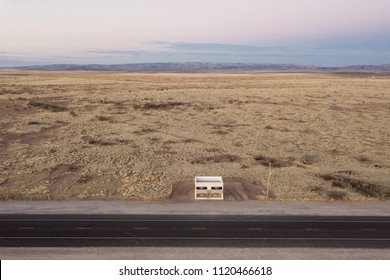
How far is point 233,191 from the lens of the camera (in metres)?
37.9

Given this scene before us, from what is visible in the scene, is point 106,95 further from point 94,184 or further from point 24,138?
point 94,184

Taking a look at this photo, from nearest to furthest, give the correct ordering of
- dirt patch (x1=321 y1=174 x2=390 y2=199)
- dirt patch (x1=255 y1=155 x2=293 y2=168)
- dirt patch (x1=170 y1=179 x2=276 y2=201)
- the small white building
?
the small white building
dirt patch (x1=170 y1=179 x2=276 y2=201)
dirt patch (x1=321 y1=174 x2=390 y2=199)
dirt patch (x1=255 y1=155 x2=293 y2=168)

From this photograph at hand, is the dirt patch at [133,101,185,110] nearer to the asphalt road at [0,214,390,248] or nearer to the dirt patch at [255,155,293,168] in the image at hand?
the dirt patch at [255,155,293,168]

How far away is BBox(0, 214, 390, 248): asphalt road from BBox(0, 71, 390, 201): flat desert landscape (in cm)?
556

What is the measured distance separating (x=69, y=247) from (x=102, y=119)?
5129 centimetres

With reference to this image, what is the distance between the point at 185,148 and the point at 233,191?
1784 centimetres

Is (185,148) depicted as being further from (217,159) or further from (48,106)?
(48,106)

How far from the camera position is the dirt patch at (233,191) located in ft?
119

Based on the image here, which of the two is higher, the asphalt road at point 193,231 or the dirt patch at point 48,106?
the dirt patch at point 48,106

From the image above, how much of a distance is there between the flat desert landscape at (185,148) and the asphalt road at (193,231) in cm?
556

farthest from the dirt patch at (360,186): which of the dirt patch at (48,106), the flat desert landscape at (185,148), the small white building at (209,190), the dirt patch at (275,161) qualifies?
the dirt patch at (48,106)

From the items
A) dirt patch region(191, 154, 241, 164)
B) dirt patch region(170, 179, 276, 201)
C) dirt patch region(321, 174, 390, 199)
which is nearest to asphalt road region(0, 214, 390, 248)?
dirt patch region(170, 179, 276, 201)

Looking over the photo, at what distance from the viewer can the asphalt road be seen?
27.0m

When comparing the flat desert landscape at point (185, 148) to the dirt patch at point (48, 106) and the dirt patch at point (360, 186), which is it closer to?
the dirt patch at point (360, 186)
